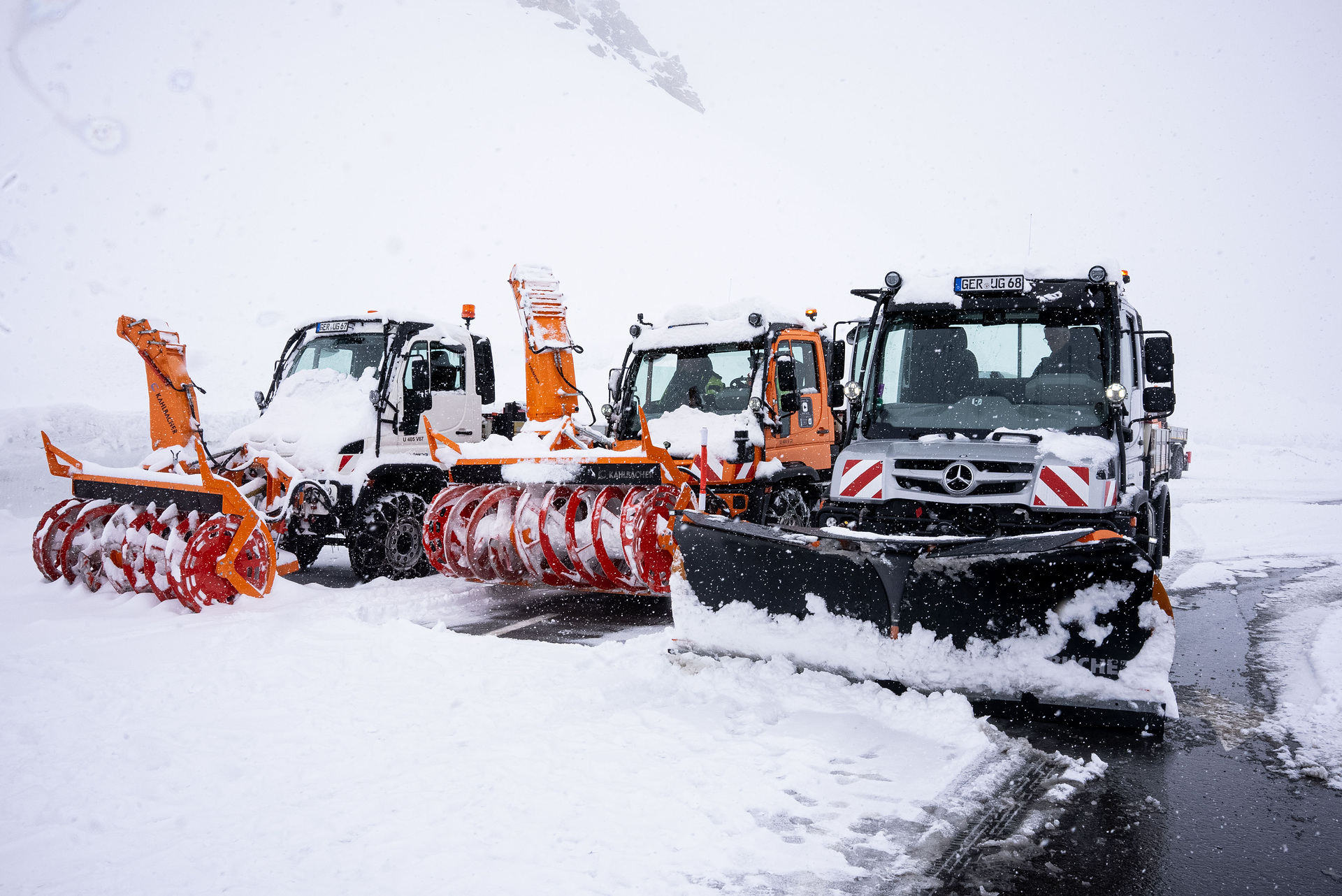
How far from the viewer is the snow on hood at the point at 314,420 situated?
28.8ft

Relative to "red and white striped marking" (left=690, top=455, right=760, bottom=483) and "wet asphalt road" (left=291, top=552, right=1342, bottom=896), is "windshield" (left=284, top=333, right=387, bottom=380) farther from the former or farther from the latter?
"wet asphalt road" (left=291, top=552, right=1342, bottom=896)

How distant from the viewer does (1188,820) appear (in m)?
3.64

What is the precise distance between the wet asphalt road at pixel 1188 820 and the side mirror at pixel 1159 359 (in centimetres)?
202

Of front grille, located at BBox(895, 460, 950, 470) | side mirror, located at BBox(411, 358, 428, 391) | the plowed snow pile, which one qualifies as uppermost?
side mirror, located at BBox(411, 358, 428, 391)

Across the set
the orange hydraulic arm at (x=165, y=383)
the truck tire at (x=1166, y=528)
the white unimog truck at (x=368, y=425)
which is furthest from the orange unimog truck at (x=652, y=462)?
the truck tire at (x=1166, y=528)

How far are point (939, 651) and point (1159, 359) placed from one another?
2635 millimetres

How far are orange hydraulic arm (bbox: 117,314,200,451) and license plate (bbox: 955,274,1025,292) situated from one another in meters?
7.44

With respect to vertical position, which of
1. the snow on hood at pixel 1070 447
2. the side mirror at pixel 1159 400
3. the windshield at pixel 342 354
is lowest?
the snow on hood at pixel 1070 447

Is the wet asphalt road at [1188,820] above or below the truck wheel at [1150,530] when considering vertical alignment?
below

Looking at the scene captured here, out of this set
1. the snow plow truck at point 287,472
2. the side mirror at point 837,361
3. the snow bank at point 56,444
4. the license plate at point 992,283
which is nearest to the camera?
the license plate at point 992,283

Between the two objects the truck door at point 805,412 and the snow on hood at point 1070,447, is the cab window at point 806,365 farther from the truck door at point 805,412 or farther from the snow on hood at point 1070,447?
the snow on hood at point 1070,447

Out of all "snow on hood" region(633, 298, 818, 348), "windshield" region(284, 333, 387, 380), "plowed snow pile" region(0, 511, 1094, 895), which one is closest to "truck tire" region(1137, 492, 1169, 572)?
"plowed snow pile" region(0, 511, 1094, 895)

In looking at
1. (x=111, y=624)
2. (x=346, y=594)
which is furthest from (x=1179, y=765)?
(x=111, y=624)

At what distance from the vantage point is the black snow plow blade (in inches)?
169
